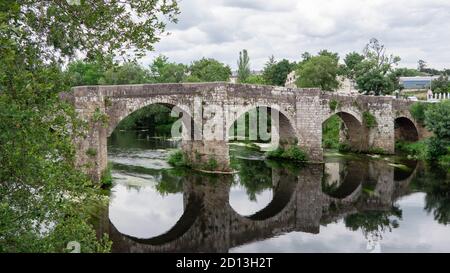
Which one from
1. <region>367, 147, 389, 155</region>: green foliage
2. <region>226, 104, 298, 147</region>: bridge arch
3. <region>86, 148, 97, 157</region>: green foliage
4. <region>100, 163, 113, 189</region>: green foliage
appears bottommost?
<region>100, 163, 113, 189</region>: green foliage

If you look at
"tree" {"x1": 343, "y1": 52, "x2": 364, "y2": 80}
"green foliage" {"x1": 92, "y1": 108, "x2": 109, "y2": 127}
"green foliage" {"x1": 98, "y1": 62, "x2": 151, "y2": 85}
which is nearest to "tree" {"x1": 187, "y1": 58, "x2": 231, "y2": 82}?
"green foliage" {"x1": 98, "y1": 62, "x2": 151, "y2": 85}

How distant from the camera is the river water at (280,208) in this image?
42.9ft

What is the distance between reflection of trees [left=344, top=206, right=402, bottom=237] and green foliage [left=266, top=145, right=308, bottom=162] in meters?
8.83

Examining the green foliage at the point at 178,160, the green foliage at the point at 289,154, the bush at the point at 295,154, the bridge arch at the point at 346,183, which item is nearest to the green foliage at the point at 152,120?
the green foliage at the point at 289,154

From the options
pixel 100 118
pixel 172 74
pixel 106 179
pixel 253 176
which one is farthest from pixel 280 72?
pixel 100 118

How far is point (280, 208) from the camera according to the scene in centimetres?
1692

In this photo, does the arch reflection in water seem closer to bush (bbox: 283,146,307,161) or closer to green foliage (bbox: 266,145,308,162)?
green foliage (bbox: 266,145,308,162)

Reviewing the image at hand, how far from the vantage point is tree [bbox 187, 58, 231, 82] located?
48344 millimetres

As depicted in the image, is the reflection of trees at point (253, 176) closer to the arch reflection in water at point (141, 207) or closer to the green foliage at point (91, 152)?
the arch reflection in water at point (141, 207)

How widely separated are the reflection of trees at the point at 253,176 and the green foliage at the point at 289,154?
1.04 metres

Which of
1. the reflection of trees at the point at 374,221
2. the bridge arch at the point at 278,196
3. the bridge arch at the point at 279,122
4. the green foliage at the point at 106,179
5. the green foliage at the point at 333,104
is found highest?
the green foliage at the point at 333,104
